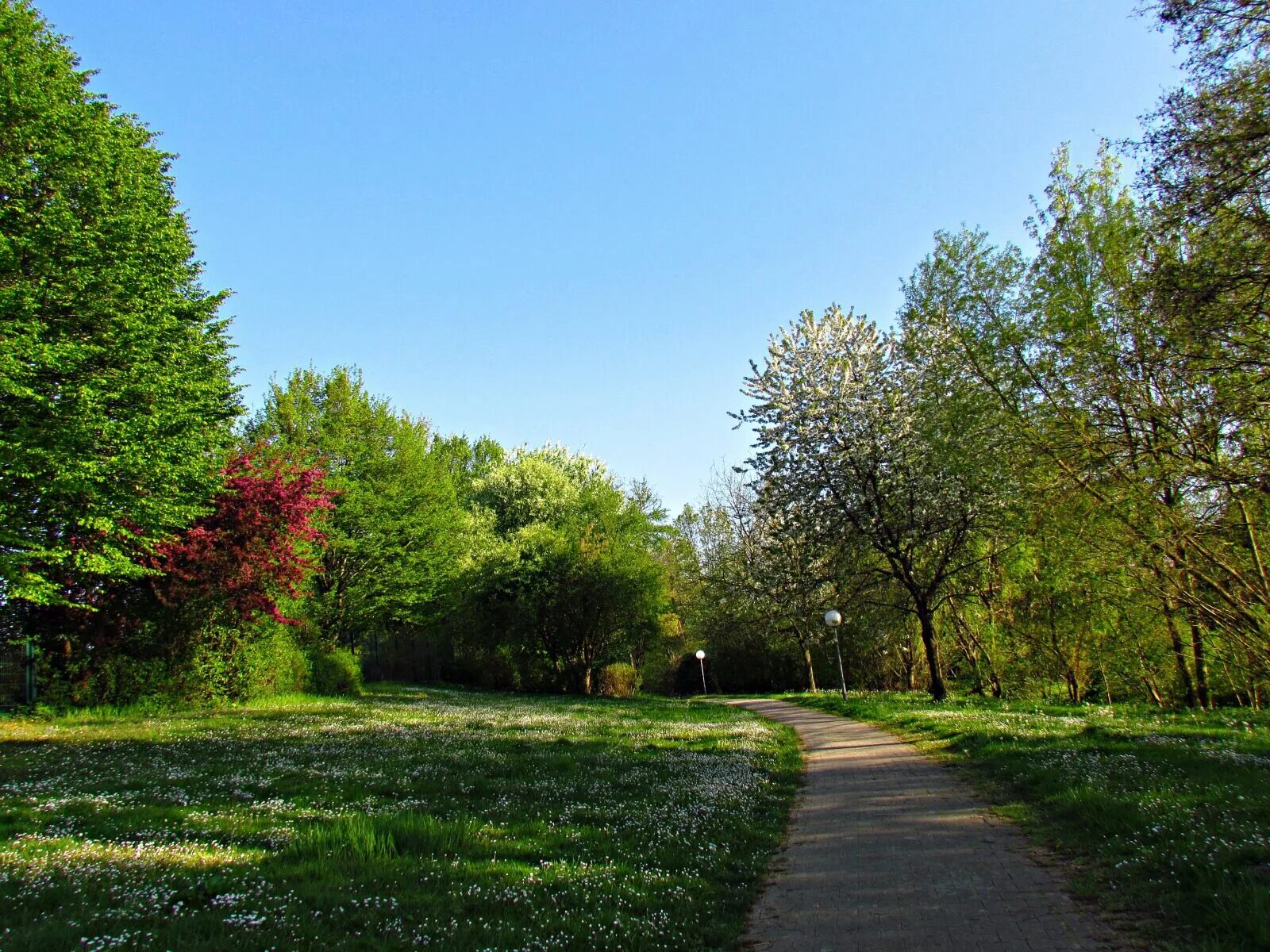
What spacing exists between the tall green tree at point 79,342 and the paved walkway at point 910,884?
44.5ft

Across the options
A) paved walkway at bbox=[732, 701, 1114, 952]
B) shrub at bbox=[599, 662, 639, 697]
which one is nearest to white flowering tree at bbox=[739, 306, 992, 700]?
paved walkway at bbox=[732, 701, 1114, 952]

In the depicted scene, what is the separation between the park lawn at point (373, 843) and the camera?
4531mm

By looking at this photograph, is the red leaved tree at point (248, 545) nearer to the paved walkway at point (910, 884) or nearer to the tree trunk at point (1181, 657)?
the paved walkway at point (910, 884)

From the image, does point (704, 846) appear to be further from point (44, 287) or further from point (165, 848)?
point (44, 287)

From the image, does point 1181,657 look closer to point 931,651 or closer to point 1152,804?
point 931,651

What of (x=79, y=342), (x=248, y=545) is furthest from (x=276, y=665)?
(x=79, y=342)

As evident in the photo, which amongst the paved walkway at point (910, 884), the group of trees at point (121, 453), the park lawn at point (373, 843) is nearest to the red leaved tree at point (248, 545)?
the group of trees at point (121, 453)

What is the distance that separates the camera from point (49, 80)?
47.4ft

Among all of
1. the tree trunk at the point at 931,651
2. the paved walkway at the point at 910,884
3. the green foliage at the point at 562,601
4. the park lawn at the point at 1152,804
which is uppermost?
the green foliage at the point at 562,601

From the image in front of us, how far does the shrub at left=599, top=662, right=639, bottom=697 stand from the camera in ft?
125

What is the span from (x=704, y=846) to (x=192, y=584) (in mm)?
16792

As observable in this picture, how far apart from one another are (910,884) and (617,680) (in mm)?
34195

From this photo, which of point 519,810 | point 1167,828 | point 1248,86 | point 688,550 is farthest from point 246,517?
point 688,550

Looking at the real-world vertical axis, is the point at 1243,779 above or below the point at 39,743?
below
